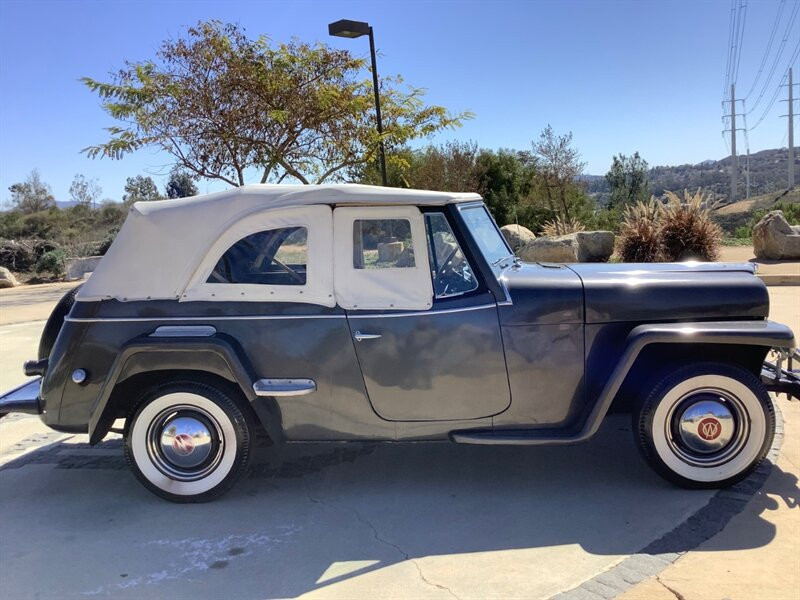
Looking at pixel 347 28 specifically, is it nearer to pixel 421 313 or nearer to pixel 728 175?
pixel 421 313

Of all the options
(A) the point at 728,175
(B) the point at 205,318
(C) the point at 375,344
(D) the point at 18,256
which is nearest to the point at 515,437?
(C) the point at 375,344

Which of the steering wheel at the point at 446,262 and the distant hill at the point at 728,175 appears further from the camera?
the distant hill at the point at 728,175

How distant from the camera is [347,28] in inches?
475

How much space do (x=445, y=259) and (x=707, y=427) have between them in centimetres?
169

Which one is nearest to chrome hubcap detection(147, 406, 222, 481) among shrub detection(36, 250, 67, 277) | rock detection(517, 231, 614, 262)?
rock detection(517, 231, 614, 262)

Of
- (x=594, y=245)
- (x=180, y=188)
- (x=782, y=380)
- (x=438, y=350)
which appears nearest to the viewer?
(x=438, y=350)

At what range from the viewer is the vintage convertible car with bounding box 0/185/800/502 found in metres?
3.28

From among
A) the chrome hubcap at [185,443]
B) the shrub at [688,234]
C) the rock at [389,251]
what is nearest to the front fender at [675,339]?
the rock at [389,251]

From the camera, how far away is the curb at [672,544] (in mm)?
2559

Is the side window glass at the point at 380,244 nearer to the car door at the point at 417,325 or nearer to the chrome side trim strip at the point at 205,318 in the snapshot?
the car door at the point at 417,325

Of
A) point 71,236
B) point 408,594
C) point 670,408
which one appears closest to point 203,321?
point 408,594

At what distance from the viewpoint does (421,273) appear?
336cm

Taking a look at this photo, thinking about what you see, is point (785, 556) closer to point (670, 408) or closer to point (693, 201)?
point (670, 408)

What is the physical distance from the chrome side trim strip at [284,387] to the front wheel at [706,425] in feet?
5.97
